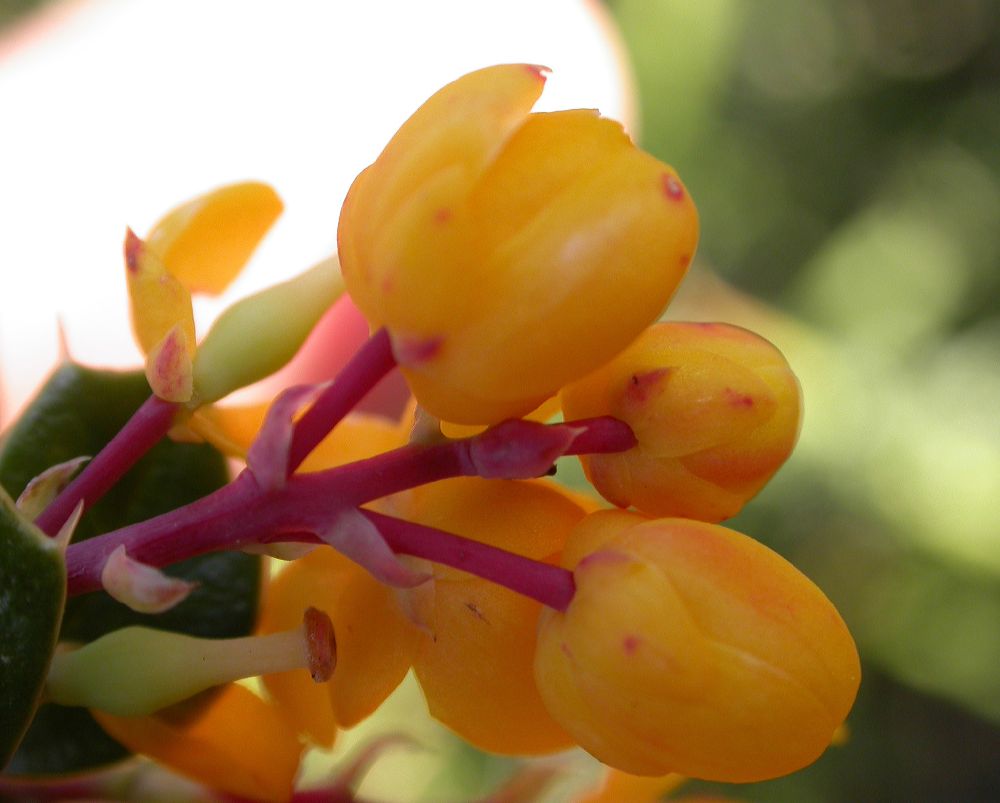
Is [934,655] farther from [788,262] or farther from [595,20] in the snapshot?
[595,20]

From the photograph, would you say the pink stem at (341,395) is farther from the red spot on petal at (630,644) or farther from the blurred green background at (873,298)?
the blurred green background at (873,298)

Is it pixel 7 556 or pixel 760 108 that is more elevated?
pixel 7 556

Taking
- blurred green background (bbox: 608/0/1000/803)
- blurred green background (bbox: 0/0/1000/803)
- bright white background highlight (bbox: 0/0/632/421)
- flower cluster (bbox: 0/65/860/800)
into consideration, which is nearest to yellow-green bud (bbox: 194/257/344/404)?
flower cluster (bbox: 0/65/860/800)

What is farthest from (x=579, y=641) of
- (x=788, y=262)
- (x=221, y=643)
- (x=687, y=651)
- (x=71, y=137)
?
(x=788, y=262)

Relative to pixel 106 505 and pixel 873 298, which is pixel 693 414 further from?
pixel 873 298

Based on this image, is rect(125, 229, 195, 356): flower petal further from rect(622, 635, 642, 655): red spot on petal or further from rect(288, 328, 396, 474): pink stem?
rect(622, 635, 642, 655): red spot on petal

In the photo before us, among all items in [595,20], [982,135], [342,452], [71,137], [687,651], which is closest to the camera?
[687,651]

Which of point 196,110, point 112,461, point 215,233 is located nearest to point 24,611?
point 112,461
